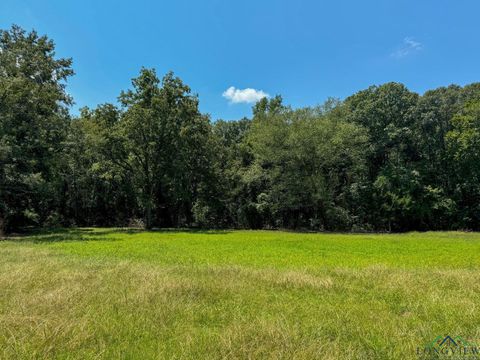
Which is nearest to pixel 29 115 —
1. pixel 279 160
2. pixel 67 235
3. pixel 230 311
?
pixel 67 235

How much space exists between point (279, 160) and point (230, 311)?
31164 mm

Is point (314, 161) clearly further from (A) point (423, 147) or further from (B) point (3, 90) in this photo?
(B) point (3, 90)

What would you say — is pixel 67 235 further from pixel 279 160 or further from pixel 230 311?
pixel 230 311

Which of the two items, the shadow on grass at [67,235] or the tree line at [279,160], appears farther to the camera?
the tree line at [279,160]

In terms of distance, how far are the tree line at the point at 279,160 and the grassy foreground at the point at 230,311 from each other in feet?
79.0

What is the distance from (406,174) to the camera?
125 feet

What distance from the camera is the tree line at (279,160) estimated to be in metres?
35.3

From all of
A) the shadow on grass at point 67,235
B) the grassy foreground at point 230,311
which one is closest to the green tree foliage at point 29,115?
the shadow on grass at point 67,235

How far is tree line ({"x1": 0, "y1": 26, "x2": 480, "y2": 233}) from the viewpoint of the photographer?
35.3 metres

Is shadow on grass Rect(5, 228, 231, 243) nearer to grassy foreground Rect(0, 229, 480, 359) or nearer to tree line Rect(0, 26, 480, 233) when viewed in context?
tree line Rect(0, 26, 480, 233)

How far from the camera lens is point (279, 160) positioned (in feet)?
121

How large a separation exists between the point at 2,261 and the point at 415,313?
1354cm

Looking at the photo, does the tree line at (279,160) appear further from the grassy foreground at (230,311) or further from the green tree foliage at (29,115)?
the grassy foreground at (230,311)

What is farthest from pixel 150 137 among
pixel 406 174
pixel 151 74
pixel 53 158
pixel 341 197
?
pixel 406 174
